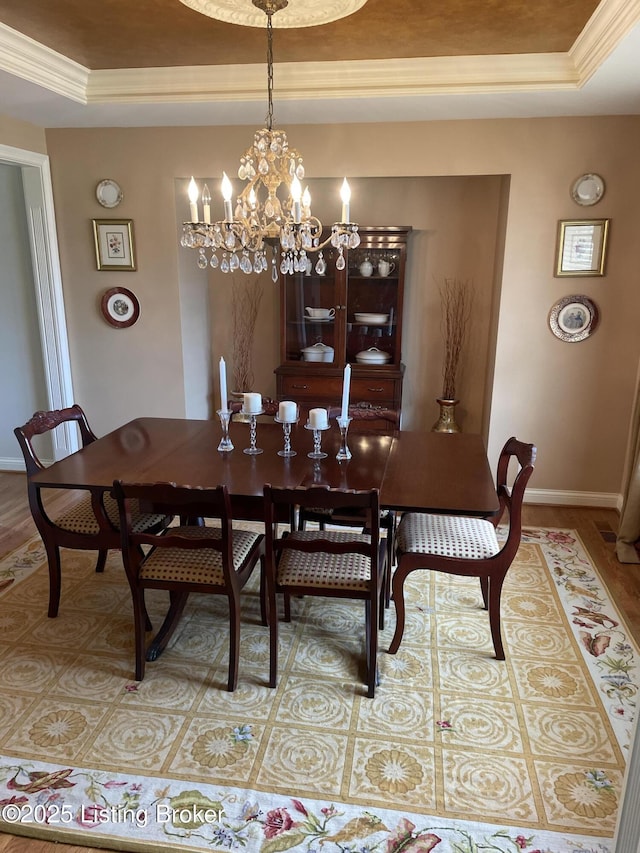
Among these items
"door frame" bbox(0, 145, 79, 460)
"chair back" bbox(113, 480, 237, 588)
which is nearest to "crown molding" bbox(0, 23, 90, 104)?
"door frame" bbox(0, 145, 79, 460)

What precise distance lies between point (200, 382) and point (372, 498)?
2.88 metres

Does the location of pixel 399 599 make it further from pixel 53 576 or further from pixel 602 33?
pixel 602 33

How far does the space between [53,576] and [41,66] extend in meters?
2.48

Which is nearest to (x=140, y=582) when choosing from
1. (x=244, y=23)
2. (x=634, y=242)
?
(x=244, y=23)

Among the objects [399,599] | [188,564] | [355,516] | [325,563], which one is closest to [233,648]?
[188,564]

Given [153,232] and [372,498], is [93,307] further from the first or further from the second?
[372,498]

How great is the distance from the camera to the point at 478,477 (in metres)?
2.41

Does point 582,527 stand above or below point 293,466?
below

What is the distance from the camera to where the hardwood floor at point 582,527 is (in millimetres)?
2949

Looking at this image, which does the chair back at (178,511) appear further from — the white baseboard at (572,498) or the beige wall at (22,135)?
the beige wall at (22,135)

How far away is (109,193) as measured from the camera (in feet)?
12.9

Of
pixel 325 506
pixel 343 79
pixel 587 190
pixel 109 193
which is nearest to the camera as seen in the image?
pixel 325 506

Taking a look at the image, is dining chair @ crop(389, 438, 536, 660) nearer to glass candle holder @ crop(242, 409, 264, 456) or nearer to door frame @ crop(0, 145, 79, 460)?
glass candle holder @ crop(242, 409, 264, 456)

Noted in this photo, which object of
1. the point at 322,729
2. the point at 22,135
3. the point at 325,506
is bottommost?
the point at 322,729
